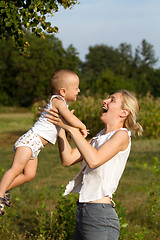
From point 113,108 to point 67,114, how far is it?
0.35m

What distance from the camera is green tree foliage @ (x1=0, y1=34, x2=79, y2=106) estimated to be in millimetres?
40375

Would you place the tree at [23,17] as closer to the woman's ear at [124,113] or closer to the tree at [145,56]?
the woman's ear at [124,113]

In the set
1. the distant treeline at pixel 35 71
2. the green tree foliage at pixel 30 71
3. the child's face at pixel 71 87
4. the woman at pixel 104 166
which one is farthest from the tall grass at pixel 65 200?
the green tree foliage at pixel 30 71

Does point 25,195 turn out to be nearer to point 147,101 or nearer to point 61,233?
point 61,233

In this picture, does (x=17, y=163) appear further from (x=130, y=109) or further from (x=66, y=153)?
(x=130, y=109)

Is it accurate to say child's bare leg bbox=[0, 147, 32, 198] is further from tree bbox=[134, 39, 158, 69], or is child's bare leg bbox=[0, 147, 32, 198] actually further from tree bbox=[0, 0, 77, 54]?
tree bbox=[134, 39, 158, 69]

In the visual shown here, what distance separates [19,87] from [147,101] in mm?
30418

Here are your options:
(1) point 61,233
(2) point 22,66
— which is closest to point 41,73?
(2) point 22,66

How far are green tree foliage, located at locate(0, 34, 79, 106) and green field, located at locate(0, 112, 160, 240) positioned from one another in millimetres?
27196

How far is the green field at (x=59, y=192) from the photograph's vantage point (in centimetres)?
480

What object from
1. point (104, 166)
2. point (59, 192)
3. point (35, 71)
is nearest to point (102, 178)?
point (104, 166)

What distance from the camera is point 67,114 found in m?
2.62

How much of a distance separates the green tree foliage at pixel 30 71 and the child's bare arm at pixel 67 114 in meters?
36.1

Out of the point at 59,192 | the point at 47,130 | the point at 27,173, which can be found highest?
the point at 47,130
